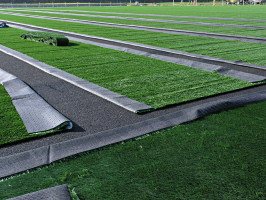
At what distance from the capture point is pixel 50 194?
2.20 m

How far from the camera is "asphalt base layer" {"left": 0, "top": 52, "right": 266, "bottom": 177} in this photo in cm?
278

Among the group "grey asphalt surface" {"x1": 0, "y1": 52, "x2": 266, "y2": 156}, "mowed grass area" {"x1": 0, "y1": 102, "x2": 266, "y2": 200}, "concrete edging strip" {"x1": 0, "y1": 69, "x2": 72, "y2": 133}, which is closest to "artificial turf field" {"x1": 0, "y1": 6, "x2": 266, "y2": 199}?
"mowed grass area" {"x1": 0, "y1": 102, "x2": 266, "y2": 200}

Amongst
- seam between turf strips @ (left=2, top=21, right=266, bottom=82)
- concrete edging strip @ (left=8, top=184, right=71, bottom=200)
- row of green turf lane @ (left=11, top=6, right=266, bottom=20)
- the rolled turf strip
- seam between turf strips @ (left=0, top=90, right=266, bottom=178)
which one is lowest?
concrete edging strip @ (left=8, top=184, right=71, bottom=200)

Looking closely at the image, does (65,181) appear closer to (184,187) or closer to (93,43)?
(184,187)

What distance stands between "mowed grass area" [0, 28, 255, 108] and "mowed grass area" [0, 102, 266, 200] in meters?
1.14

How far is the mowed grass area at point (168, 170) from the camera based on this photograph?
2.27m

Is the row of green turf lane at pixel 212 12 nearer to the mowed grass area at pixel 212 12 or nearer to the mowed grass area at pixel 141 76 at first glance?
the mowed grass area at pixel 212 12

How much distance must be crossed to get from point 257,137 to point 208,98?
1.37 metres

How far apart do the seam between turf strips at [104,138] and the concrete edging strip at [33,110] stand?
47cm

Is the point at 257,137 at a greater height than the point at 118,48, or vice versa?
the point at 118,48

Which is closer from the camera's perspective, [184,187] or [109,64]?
[184,187]

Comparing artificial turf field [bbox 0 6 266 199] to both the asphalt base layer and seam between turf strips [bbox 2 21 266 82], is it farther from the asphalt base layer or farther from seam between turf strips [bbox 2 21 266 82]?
seam between turf strips [bbox 2 21 266 82]

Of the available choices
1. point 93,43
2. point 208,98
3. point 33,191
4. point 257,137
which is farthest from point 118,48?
point 33,191

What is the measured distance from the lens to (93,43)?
970 cm
